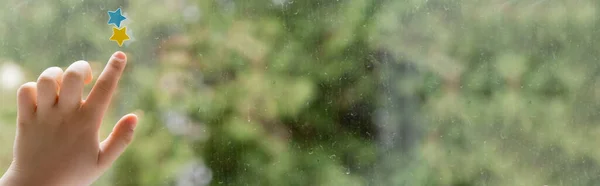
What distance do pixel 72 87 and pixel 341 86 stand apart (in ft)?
1.10

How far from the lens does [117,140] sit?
0.83 meters

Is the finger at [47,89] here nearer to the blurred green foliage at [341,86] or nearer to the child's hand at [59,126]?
the child's hand at [59,126]

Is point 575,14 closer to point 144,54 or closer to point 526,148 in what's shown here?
point 526,148

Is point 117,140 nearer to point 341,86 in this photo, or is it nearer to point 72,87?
point 72,87

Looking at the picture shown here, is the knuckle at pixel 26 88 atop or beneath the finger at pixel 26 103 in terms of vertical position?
atop

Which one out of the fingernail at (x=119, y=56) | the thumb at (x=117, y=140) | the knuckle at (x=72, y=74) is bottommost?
the thumb at (x=117, y=140)

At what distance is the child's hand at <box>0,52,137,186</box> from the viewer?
2.58 ft

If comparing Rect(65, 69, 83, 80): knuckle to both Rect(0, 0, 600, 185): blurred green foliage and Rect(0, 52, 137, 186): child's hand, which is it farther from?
Rect(0, 0, 600, 185): blurred green foliage

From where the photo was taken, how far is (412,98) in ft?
2.93

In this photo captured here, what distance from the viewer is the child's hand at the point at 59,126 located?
2.58ft

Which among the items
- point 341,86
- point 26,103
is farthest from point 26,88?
point 341,86

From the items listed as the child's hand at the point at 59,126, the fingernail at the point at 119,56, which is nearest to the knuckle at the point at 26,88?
the child's hand at the point at 59,126

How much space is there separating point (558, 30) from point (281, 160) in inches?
15.7

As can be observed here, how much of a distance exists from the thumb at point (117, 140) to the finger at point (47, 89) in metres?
0.08
